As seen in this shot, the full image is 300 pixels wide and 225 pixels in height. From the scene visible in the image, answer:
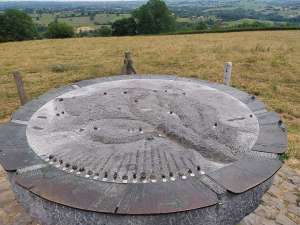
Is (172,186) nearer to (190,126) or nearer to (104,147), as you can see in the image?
(104,147)

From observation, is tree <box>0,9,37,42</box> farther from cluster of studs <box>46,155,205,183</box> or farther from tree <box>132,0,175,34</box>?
cluster of studs <box>46,155,205,183</box>

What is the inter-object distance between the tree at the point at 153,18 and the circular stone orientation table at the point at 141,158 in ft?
101

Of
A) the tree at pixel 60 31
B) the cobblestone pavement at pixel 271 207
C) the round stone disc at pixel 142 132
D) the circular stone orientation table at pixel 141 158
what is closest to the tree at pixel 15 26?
the tree at pixel 60 31

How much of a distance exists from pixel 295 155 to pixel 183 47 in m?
10.7

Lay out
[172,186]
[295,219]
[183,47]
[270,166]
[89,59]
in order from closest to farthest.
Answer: [172,186], [270,166], [295,219], [89,59], [183,47]

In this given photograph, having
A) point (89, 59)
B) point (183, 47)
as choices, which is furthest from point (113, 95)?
point (183, 47)

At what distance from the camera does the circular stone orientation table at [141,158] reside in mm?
2430

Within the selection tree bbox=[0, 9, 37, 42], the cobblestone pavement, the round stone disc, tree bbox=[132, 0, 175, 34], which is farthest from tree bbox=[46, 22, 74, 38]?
the cobblestone pavement

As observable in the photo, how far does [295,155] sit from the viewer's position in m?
5.45

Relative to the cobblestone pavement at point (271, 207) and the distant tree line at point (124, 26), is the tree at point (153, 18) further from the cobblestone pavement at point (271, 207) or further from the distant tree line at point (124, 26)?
the cobblestone pavement at point (271, 207)

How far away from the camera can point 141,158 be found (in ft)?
9.44

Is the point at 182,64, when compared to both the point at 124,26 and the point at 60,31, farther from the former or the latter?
the point at 124,26

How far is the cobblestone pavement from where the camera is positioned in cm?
379

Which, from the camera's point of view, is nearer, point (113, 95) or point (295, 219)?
point (295, 219)
